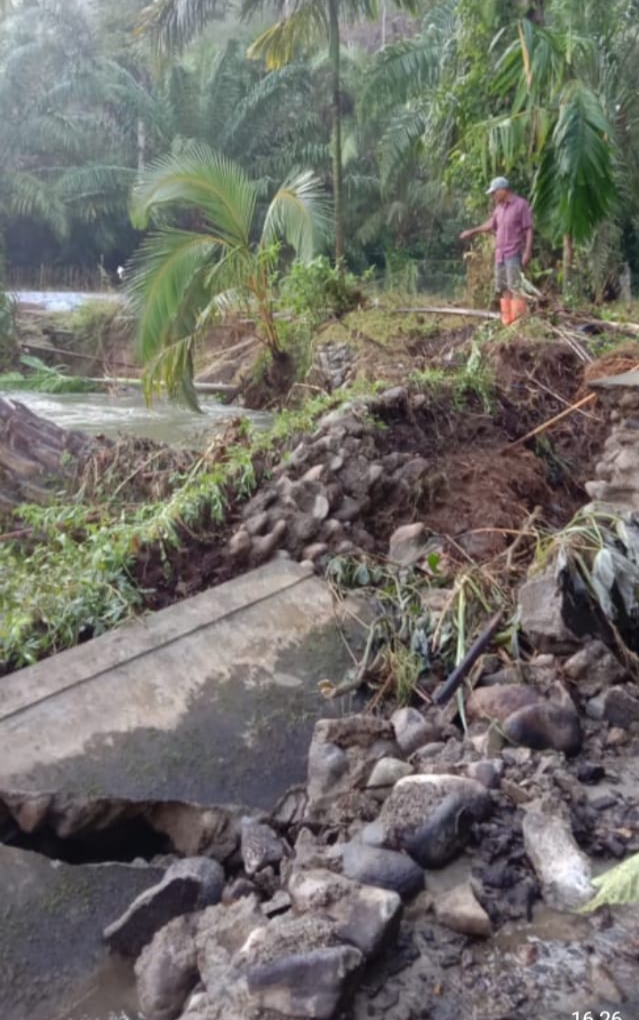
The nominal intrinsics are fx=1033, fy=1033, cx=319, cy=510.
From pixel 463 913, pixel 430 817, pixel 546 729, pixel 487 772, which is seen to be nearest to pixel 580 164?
pixel 546 729

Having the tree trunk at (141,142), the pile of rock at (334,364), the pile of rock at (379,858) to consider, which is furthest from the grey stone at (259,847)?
the tree trunk at (141,142)

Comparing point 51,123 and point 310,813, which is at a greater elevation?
point 51,123

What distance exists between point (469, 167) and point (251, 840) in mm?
10399

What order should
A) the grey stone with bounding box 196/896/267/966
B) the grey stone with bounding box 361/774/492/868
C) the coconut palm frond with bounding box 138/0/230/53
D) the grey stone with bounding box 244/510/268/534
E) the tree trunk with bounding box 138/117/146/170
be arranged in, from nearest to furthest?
the grey stone with bounding box 196/896/267/966, the grey stone with bounding box 361/774/492/868, the grey stone with bounding box 244/510/268/534, the coconut palm frond with bounding box 138/0/230/53, the tree trunk with bounding box 138/117/146/170

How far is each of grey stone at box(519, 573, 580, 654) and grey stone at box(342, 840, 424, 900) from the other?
1453mm

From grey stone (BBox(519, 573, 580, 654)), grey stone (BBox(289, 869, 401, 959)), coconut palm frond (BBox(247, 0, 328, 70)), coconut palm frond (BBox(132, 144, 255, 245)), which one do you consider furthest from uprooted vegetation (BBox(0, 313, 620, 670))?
coconut palm frond (BBox(247, 0, 328, 70))

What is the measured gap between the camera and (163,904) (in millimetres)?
3039

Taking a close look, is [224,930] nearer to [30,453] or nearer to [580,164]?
[30,453]

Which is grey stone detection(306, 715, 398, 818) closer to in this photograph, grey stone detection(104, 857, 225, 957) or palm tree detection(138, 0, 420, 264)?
grey stone detection(104, 857, 225, 957)

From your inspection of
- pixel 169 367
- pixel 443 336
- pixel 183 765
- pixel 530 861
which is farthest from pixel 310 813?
pixel 443 336

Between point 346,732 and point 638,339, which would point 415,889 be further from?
point 638,339

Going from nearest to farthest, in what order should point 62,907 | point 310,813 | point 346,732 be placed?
point 62,907 → point 310,813 → point 346,732

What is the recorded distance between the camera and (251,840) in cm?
328

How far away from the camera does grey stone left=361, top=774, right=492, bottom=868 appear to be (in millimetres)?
3000
